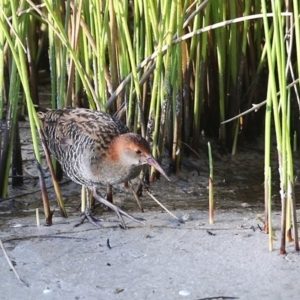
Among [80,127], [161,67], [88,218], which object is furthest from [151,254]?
[161,67]

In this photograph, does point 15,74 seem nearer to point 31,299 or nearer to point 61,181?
point 61,181

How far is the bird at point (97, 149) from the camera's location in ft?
14.0

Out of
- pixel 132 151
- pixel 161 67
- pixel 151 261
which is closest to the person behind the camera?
pixel 151 261

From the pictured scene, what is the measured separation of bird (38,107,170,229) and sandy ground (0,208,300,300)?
9.3 inches

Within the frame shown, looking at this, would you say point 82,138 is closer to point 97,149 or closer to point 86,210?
point 97,149

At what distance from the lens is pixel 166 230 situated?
13.8 ft

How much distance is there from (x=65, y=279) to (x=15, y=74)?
1.27 metres

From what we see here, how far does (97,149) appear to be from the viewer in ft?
14.4

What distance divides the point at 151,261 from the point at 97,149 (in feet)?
2.82

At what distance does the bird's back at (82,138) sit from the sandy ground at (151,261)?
0.98 feet

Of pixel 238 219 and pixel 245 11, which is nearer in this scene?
pixel 238 219

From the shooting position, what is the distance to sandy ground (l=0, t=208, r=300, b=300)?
137 inches

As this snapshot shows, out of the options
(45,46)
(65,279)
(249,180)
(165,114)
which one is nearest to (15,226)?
(65,279)

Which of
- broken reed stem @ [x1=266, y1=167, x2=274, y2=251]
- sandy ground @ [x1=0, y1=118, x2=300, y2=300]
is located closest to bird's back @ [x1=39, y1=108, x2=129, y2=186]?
sandy ground @ [x1=0, y1=118, x2=300, y2=300]
